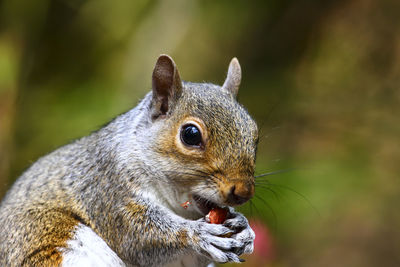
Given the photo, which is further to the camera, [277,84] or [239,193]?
[277,84]

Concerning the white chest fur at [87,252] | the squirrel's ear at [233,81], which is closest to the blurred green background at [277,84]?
the squirrel's ear at [233,81]

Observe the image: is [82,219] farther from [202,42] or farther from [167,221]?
[202,42]

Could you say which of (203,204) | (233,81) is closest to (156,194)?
(203,204)

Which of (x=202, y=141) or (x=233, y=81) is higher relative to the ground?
(x=233, y=81)

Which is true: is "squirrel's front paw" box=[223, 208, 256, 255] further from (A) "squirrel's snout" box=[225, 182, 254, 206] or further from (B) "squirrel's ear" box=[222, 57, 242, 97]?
(B) "squirrel's ear" box=[222, 57, 242, 97]

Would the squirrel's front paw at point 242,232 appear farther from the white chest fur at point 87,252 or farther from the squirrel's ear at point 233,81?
the squirrel's ear at point 233,81

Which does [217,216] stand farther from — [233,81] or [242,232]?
[233,81]

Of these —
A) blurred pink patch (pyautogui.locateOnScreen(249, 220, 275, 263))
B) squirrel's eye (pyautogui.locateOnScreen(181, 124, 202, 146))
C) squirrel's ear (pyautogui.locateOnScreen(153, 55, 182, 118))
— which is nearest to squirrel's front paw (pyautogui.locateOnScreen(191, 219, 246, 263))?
squirrel's eye (pyautogui.locateOnScreen(181, 124, 202, 146))
